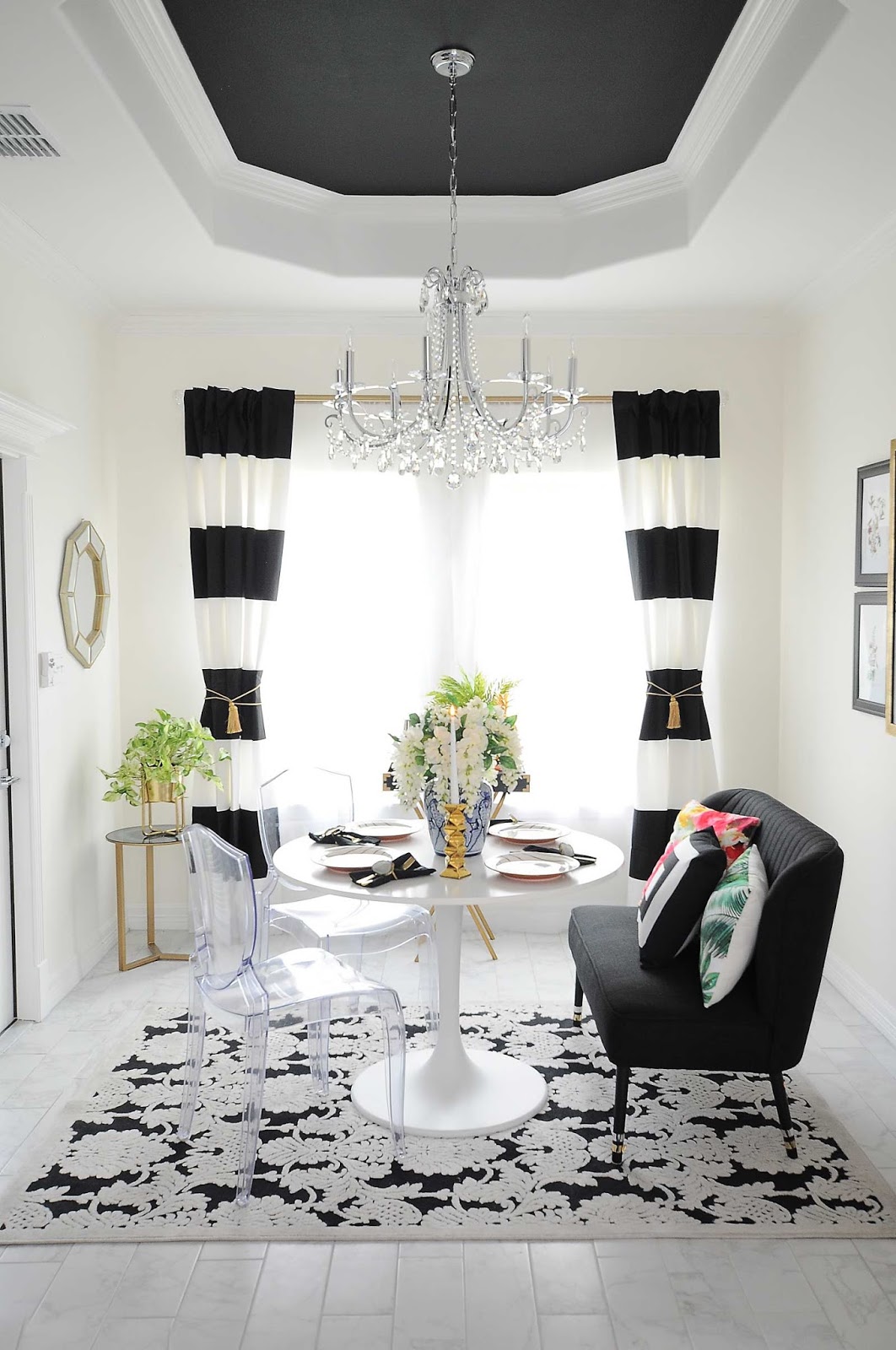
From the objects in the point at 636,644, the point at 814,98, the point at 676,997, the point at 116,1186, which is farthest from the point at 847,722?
the point at 116,1186

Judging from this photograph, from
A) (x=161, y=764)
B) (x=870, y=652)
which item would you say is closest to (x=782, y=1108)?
(x=870, y=652)

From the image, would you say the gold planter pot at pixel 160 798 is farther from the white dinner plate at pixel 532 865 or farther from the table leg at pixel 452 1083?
the white dinner plate at pixel 532 865

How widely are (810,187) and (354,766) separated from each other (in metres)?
2.92

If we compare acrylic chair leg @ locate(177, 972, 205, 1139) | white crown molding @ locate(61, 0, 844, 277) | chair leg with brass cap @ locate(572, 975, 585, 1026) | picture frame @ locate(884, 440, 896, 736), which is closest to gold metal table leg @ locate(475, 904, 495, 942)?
chair leg with brass cap @ locate(572, 975, 585, 1026)

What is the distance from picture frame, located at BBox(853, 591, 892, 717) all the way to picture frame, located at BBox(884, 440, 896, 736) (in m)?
0.03

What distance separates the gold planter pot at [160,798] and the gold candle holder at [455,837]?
5.23 feet

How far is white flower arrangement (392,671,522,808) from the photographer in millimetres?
2934

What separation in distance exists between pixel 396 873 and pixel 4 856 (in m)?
1.59

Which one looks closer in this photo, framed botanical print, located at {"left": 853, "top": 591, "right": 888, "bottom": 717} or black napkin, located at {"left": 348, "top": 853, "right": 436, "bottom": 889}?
black napkin, located at {"left": 348, "top": 853, "right": 436, "bottom": 889}

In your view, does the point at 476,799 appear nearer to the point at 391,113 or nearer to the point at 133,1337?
the point at 133,1337

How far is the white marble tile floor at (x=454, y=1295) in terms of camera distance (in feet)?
6.94

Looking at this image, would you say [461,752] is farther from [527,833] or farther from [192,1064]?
[192,1064]

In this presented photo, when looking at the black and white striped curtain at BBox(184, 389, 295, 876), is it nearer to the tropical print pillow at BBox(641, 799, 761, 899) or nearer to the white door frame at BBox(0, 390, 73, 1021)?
the white door frame at BBox(0, 390, 73, 1021)

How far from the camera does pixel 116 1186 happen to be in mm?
2656
